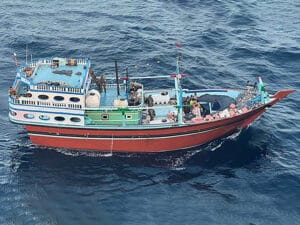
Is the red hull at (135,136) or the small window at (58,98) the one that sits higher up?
the small window at (58,98)

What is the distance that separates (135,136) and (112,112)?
12.2 ft

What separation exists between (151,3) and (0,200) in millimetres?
51408

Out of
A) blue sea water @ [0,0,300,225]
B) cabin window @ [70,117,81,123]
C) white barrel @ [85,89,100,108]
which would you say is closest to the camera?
blue sea water @ [0,0,300,225]

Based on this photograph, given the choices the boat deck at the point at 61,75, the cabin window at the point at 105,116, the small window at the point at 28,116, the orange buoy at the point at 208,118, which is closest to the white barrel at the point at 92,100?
the cabin window at the point at 105,116

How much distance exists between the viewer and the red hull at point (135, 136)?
53188 mm

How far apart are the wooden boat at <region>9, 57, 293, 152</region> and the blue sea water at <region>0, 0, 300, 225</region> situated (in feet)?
6.01

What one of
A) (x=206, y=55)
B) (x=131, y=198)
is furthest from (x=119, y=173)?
(x=206, y=55)

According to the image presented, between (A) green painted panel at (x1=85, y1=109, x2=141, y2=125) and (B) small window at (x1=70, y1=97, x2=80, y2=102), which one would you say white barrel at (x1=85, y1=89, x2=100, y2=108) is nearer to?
(A) green painted panel at (x1=85, y1=109, x2=141, y2=125)

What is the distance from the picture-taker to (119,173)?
52.0 m

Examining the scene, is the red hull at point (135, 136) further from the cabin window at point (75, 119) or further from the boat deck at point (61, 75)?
the boat deck at point (61, 75)

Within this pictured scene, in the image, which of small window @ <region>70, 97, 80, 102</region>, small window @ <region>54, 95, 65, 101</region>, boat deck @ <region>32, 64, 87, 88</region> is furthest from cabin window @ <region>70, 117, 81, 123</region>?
boat deck @ <region>32, 64, 87, 88</region>

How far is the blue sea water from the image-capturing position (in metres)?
47.3

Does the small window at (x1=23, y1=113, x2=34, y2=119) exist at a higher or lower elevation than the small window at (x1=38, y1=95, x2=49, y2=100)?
lower

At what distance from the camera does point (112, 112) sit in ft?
173
